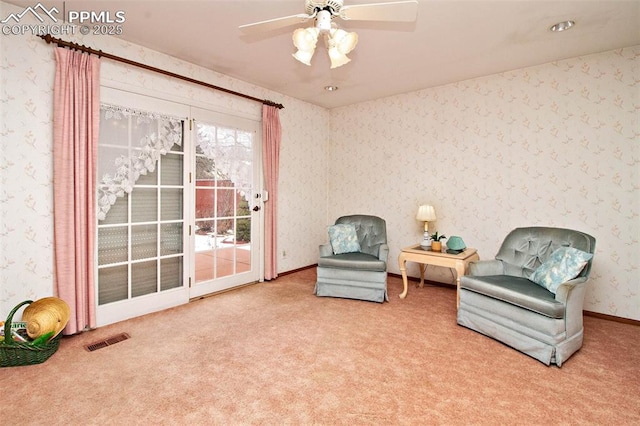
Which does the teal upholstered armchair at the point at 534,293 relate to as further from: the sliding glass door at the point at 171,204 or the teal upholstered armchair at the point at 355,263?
the sliding glass door at the point at 171,204

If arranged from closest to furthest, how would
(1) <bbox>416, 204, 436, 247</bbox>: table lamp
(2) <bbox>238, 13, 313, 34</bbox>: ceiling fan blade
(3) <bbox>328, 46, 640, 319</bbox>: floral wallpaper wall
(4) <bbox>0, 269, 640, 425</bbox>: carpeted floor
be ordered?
(4) <bbox>0, 269, 640, 425</bbox>: carpeted floor
(2) <bbox>238, 13, 313, 34</bbox>: ceiling fan blade
(3) <bbox>328, 46, 640, 319</bbox>: floral wallpaper wall
(1) <bbox>416, 204, 436, 247</bbox>: table lamp

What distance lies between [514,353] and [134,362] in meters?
2.75

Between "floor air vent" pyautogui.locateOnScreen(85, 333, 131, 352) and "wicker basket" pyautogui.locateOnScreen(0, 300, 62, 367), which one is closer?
"wicker basket" pyautogui.locateOnScreen(0, 300, 62, 367)

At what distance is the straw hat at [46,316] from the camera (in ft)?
7.30

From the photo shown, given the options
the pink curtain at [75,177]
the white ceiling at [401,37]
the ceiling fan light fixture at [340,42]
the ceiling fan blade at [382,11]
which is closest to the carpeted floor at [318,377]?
the pink curtain at [75,177]

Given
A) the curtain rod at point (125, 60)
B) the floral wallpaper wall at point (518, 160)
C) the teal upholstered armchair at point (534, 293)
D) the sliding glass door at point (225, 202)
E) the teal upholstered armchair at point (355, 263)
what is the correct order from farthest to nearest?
the sliding glass door at point (225, 202), the teal upholstered armchair at point (355, 263), the floral wallpaper wall at point (518, 160), the curtain rod at point (125, 60), the teal upholstered armchair at point (534, 293)

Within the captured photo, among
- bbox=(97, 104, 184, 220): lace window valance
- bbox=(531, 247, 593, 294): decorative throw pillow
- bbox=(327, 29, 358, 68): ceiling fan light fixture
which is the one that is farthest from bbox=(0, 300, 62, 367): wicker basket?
bbox=(531, 247, 593, 294): decorative throw pillow

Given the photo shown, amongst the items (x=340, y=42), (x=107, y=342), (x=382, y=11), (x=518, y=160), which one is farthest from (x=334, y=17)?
(x=107, y=342)

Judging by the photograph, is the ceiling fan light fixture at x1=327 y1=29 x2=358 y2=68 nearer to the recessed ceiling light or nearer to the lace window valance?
the recessed ceiling light

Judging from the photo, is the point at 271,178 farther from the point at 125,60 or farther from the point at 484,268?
the point at 484,268

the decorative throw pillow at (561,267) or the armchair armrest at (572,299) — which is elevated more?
the decorative throw pillow at (561,267)

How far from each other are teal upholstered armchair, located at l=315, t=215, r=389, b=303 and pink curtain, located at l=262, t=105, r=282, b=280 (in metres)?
0.81

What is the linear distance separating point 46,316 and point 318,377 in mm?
1943

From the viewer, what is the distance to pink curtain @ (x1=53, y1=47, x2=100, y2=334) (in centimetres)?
255
